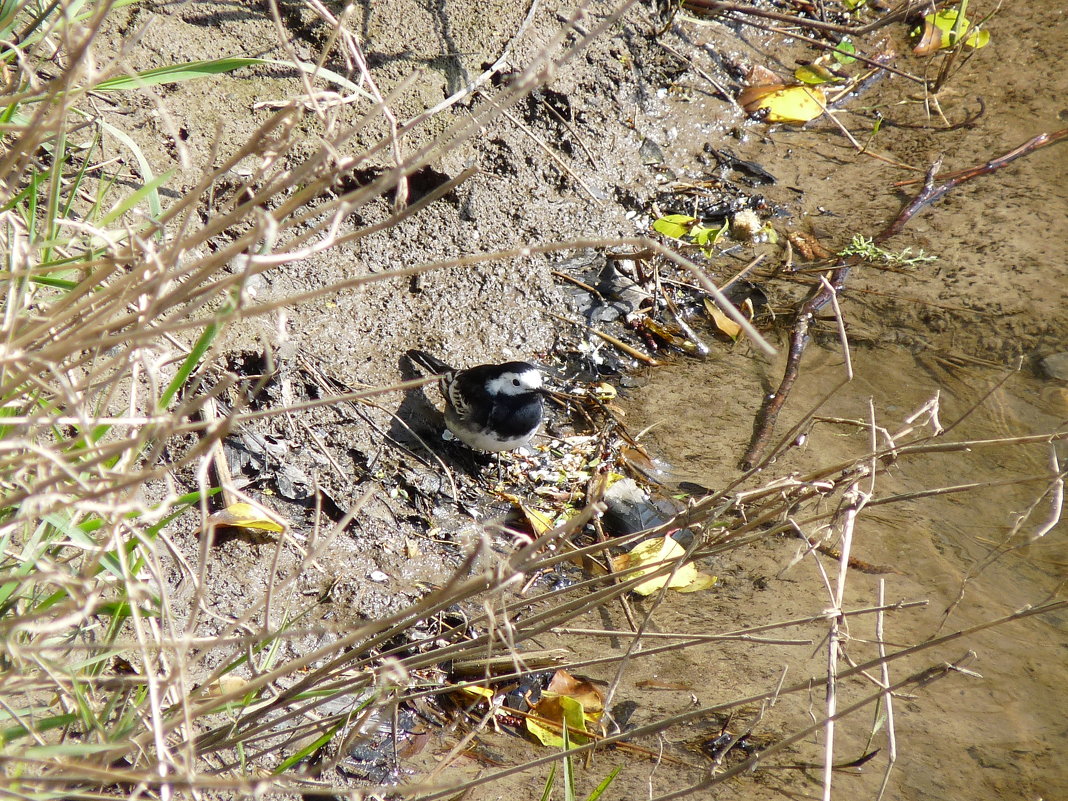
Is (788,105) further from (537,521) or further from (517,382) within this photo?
(537,521)

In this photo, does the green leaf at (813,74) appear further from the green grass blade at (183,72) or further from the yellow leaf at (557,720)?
the yellow leaf at (557,720)

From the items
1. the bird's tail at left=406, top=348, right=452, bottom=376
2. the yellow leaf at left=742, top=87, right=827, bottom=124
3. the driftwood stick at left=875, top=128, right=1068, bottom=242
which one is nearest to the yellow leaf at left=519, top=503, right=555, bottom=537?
the bird's tail at left=406, top=348, right=452, bottom=376

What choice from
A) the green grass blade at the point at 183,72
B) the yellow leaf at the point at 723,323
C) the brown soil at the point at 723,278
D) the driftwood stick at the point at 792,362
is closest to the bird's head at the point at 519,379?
the brown soil at the point at 723,278

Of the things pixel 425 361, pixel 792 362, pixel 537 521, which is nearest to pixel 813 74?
pixel 792 362

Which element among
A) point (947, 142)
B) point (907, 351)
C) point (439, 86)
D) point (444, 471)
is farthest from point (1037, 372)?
point (439, 86)

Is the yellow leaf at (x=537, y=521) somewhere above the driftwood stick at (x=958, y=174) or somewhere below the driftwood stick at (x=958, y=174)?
below
